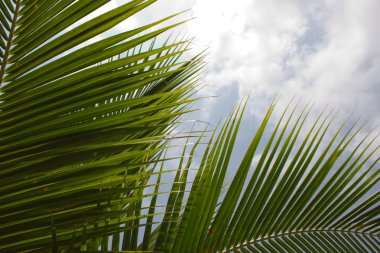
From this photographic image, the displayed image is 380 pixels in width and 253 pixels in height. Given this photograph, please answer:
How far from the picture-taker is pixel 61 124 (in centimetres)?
92

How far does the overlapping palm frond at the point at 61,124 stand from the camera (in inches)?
34.6

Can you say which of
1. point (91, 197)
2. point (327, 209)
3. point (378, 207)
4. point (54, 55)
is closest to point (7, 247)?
point (91, 197)

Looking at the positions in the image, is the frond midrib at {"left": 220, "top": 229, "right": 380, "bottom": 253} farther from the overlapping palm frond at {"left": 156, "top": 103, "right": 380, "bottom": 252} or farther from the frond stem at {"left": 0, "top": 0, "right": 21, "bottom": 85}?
the frond stem at {"left": 0, "top": 0, "right": 21, "bottom": 85}

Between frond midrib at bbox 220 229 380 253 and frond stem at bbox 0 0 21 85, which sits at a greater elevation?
frond stem at bbox 0 0 21 85

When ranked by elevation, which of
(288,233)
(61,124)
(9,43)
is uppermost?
(9,43)

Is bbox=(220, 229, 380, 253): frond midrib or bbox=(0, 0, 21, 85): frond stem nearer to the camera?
bbox=(0, 0, 21, 85): frond stem

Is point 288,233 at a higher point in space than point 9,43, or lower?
lower

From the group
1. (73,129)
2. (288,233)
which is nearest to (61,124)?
(73,129)

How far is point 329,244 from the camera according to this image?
→ 1598mm

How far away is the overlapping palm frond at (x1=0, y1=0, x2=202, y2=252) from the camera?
2.89 feet

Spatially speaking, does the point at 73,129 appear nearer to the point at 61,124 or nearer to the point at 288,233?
the point at 61,124

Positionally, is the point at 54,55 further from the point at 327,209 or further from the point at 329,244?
the point at 329,244

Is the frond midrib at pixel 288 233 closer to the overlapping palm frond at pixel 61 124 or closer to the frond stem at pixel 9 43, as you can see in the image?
the overlapping palm frond at pixel 61 124

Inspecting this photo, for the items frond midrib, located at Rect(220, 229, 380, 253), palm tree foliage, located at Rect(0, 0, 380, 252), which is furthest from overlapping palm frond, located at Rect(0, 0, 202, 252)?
frond midrib, located at Rect(220, 229, 380, 253)
